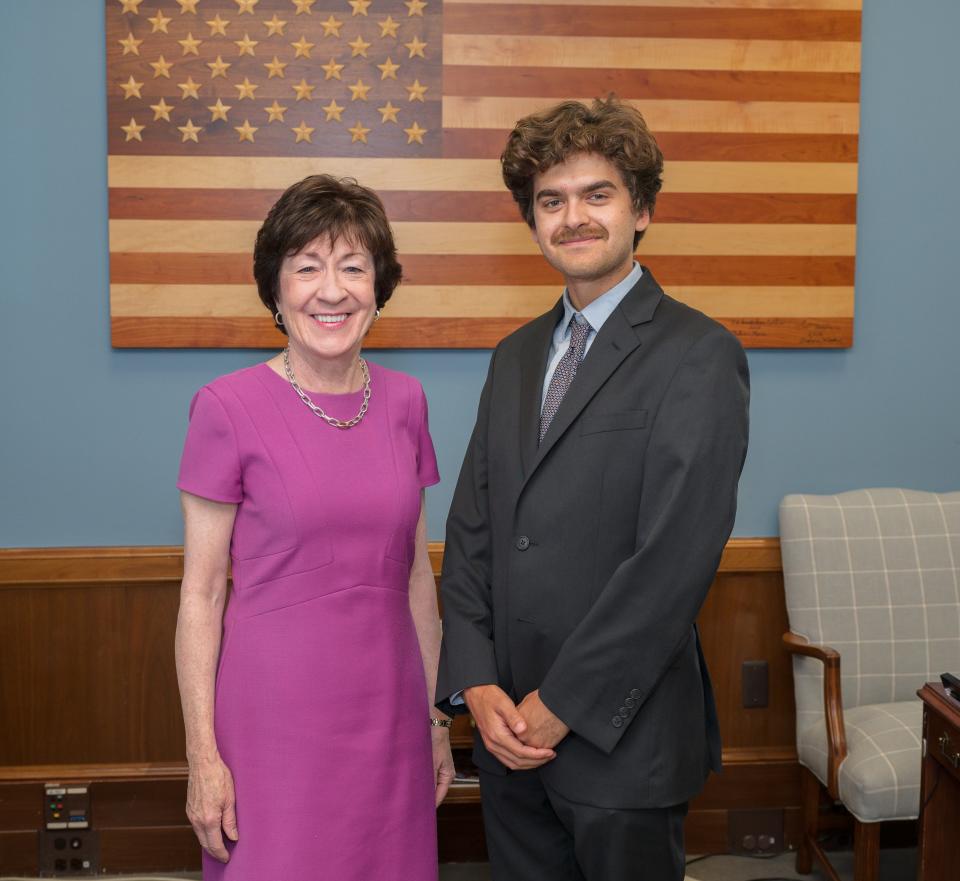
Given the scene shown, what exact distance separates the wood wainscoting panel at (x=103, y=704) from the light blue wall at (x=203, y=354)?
0.11 m

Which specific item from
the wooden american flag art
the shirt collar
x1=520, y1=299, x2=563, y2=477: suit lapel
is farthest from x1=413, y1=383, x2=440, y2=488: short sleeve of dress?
the wooden american flag art

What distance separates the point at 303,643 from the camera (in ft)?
5.78

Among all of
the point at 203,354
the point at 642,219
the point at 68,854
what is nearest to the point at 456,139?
the point at 203,354

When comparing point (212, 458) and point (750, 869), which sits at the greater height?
point (212, 458)

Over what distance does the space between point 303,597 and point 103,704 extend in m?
1.64

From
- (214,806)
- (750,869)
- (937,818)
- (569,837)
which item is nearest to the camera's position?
(214,806)

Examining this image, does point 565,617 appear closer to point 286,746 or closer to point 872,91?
point 286,746

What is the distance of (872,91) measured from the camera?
3092mm

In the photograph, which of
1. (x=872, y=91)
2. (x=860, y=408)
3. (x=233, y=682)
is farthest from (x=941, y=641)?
(x=233, y=682)

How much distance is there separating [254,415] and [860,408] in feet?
6.96

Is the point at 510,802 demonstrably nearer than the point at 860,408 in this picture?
Yes

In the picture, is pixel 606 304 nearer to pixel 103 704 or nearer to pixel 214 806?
pixel 214 806

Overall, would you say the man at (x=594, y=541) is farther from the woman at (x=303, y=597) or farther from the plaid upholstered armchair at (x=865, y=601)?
the plaid upholstered armchair at (x=865, y=601)

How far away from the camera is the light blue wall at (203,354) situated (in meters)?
2.93
